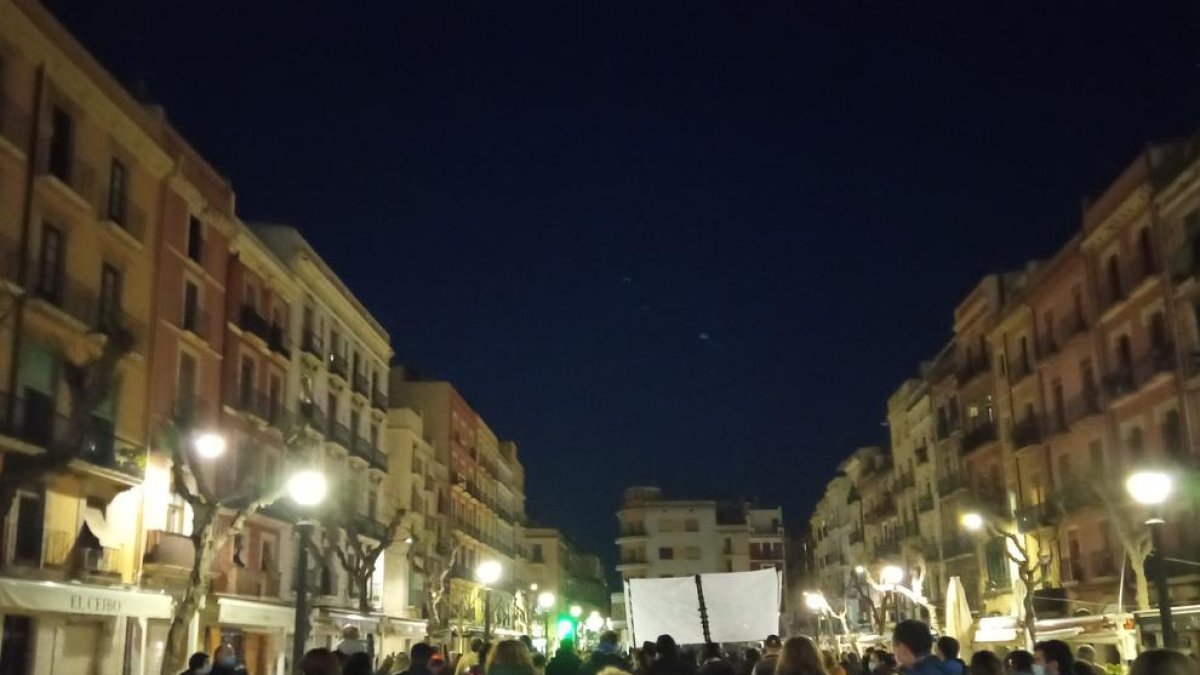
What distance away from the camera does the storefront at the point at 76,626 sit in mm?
24698

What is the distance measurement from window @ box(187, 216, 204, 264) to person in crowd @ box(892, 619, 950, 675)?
99.4 ft

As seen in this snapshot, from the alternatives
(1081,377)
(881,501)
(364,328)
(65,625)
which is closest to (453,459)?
(364,328)

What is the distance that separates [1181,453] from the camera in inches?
1347

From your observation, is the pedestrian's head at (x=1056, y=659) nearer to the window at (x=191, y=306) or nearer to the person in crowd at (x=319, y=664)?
the person in crowd at (x=319, y=664)

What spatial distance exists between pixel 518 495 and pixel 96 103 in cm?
7308

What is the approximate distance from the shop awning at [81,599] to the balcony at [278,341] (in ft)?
38.6

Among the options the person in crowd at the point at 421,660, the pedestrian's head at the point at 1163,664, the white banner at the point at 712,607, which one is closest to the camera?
the pedestrian's head at the point at 1163,664

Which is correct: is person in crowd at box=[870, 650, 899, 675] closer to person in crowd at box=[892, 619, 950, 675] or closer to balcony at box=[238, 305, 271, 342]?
person in crowd at box=[892, 619, 950, 675]

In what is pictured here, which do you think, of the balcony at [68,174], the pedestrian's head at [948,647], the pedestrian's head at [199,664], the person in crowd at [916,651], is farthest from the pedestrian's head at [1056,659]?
the balcony at [68,174]

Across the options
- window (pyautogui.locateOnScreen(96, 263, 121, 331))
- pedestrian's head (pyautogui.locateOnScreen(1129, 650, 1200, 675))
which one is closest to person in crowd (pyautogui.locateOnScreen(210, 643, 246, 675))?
pedestrian's head (pyautogui.locateOnScreen(1129, 650, 1200, 675))

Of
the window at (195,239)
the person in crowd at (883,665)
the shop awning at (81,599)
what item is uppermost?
the window at (195,239)

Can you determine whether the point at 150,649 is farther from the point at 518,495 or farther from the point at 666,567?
the point at 666,567

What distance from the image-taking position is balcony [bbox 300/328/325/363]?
1754 inches

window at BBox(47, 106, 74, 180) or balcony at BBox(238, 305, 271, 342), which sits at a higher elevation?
window at BBox(47, 106, 74, 180)
